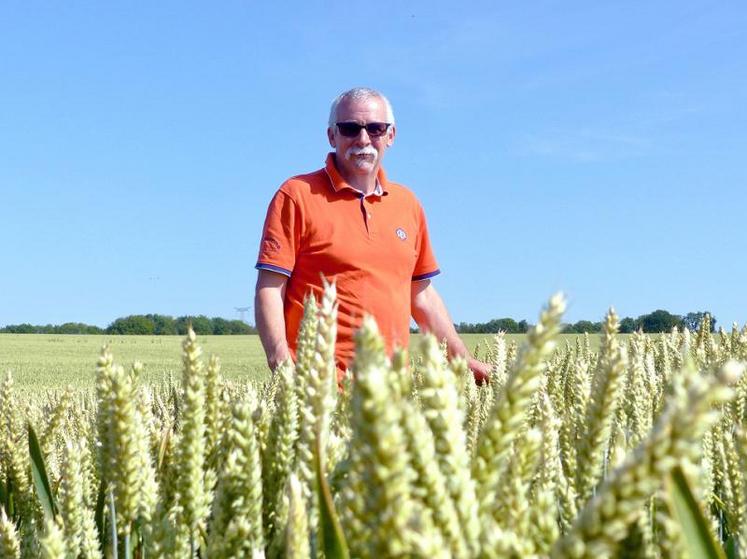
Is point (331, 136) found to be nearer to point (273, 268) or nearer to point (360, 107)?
point (360, 107)

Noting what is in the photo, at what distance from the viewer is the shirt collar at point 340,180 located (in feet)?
16.5

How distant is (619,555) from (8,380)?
5.25 feet

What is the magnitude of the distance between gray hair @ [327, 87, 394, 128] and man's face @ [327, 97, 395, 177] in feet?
0.08

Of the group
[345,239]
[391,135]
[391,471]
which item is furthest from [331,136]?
[391,471]

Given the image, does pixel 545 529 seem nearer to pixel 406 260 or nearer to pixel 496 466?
pixel 496 466

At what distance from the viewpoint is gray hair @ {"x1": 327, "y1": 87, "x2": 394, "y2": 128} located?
5.00 meters

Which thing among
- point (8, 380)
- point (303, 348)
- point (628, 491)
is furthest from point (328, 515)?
Result: point (8, 380)

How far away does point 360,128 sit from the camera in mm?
5000

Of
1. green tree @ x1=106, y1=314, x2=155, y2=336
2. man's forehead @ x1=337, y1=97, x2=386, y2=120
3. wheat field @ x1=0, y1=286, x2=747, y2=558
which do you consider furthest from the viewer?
green tree @ x1=106, y1=314, x2=155, y2=336

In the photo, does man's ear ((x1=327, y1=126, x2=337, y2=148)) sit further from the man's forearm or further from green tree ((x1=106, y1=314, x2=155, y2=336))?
green tree ((x1=106, y1=314, x2=155, y2=336))

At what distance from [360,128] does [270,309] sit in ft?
4.11

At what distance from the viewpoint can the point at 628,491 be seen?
1.70 ft

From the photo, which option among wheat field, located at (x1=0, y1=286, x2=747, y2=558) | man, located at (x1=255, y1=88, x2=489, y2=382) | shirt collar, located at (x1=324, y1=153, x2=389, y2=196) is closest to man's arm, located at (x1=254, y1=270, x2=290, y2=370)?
man, located at (x1=255, y1=88, x2=489, y2=382)

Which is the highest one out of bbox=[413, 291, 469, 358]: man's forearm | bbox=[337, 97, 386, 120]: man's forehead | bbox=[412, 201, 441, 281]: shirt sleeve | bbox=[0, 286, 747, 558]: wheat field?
bbox=[337, 97, 386, 120]: man's forehead
